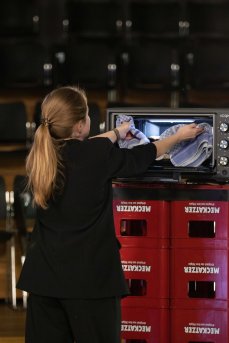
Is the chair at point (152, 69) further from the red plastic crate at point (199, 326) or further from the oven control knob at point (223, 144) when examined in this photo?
the red plastic crate at point (199, 326)

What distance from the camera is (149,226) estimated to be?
13.4 ft

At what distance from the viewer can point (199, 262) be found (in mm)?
4055

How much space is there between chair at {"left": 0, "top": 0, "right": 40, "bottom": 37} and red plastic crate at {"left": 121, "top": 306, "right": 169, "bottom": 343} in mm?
3326

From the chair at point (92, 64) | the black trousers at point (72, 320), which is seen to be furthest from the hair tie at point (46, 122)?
the chair at point (92, 64)

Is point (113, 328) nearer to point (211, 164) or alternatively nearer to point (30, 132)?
point (211, 164)

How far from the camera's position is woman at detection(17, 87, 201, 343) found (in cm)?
325

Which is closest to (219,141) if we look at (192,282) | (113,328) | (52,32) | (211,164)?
(211,164)

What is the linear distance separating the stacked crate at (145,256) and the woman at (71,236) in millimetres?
713

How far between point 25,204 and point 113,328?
2975mm

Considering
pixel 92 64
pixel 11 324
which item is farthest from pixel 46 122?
pixel 92 64

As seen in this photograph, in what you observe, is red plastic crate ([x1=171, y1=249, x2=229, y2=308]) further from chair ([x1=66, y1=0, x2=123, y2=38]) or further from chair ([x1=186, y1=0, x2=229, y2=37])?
chair ([x1=66, y1=0, x2=123, y2=38])

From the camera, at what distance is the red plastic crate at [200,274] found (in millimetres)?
4027

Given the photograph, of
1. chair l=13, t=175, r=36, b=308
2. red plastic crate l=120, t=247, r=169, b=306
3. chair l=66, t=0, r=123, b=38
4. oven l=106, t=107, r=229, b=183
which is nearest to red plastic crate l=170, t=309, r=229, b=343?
red plastic crate l=120, t=247, r=169, b=306

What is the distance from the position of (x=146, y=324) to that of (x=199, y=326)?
0.79 ft
